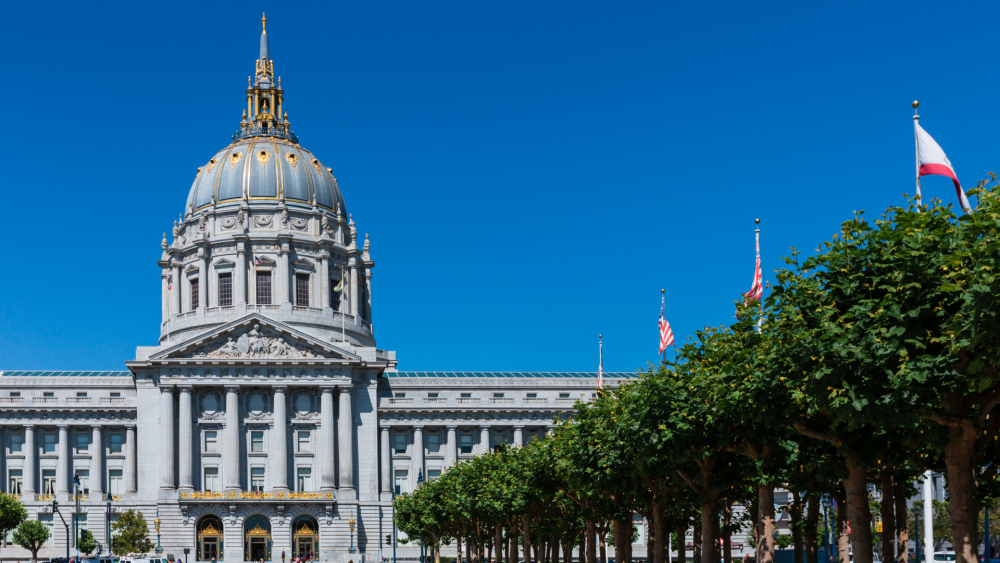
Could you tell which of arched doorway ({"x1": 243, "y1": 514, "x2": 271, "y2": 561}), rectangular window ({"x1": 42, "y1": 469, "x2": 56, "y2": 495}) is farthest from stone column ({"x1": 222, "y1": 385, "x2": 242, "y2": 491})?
rectangular window ({"x1": 42, "y1": 469, "x2": 56, "y2": 495})

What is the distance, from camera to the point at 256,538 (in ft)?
425

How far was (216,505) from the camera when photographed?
129250 millimetres

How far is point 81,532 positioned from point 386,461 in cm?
3301

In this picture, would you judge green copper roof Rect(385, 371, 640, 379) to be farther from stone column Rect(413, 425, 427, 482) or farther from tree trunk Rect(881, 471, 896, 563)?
tree trunk Rect(881, 471, 896, 563)

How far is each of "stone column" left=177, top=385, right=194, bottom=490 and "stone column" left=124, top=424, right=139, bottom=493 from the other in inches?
292

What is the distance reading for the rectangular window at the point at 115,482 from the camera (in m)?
136

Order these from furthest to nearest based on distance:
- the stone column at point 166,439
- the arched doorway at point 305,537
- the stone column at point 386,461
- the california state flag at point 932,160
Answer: the stone column at point 386,461 → the arched doorway at point 305,537 → the stone column at point 166,439 → the california state flag at point 932,160

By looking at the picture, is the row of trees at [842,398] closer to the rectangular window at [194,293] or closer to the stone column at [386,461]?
the stone column at [386,461]

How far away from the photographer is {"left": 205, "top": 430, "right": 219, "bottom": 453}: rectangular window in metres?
133

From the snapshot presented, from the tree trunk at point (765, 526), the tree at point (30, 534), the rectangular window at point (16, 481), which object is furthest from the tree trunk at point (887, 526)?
the rectangular window at point (16, 481)

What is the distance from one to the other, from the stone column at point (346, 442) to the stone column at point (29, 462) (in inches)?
1282

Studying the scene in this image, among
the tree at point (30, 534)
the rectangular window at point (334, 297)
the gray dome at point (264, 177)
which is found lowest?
the tree at point (30, 534)

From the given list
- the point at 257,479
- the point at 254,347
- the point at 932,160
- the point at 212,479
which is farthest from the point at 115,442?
the point at 932,160

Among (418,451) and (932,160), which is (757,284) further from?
(418,451)
